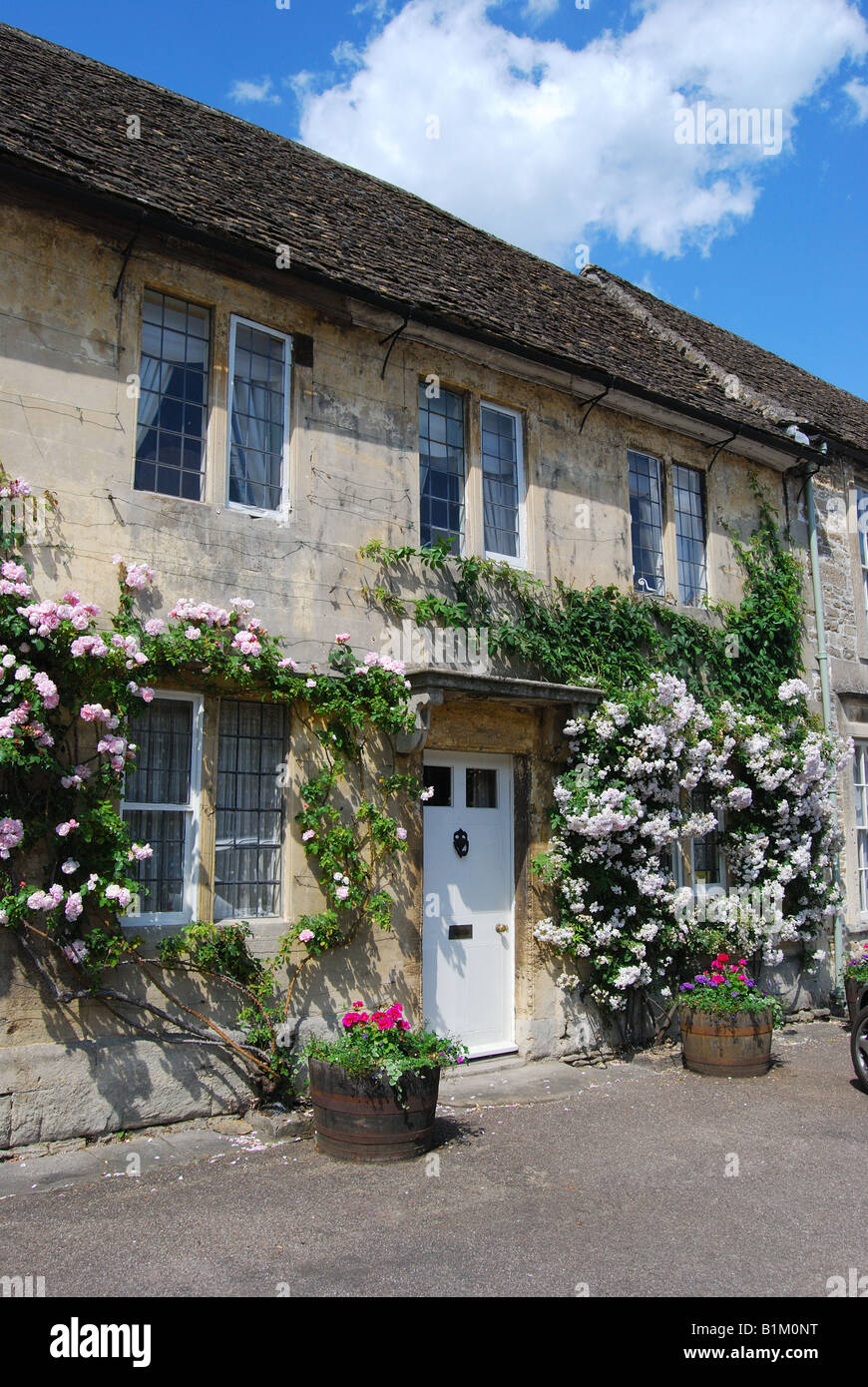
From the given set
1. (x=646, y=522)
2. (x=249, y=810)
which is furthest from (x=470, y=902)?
(x=646, y=522)

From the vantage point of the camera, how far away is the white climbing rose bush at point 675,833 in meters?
9.45

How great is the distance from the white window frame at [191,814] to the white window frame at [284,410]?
60.3 inches

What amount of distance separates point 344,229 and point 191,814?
19.5 ft

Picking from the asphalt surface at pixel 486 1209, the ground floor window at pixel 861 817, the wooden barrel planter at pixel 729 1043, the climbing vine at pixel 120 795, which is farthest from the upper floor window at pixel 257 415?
the ground floor window at pixel 861 817

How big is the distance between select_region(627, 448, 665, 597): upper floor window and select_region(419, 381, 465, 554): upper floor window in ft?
7.59

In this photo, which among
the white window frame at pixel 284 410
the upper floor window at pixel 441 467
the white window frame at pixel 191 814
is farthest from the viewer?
the upper floor window at pixel 441 467

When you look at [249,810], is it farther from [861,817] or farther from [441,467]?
[861,817]

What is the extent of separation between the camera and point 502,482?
9.92m

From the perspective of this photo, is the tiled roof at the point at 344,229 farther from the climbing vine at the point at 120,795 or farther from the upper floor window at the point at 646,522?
the climbing vine at the point at 120,795

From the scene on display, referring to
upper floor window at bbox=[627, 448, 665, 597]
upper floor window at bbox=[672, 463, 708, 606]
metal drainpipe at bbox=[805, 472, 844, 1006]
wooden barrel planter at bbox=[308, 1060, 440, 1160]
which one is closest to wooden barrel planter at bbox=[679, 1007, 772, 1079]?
wooden barrel planter at bbox=[308, 1060, 440, 1160]

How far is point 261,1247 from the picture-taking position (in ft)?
16.4

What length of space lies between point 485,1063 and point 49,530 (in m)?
5.63

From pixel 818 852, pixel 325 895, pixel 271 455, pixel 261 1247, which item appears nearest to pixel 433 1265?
pixel 261 1247

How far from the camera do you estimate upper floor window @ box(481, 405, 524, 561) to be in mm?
9758
